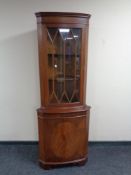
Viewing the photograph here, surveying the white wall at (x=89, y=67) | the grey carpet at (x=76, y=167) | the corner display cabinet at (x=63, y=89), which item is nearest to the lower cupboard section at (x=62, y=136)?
the corner display cabinet at (x=63, y=89)

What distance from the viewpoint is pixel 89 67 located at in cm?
307

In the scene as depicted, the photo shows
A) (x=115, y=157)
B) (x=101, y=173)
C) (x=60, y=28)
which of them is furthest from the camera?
(x=115, y=157)

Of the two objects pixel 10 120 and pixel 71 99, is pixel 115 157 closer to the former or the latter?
pixel 71 99

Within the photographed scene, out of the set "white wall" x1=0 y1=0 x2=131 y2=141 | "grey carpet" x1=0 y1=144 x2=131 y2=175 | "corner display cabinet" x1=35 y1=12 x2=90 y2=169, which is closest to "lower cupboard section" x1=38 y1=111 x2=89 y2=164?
"corner display cabinet" x1=35 y1=12 x2=90 y2=169

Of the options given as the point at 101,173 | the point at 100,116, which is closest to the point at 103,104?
the point at 100,116

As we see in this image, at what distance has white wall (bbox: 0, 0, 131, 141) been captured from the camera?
2920 mm

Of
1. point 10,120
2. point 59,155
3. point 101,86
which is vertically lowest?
point 59,155

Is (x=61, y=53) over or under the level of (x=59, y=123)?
over

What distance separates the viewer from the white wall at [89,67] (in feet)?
9.58

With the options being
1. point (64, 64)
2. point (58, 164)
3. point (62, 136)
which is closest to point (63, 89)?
point (64, 64)

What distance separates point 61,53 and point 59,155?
1.25m

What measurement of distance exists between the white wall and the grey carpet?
0.53ft

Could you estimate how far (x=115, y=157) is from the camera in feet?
9.78

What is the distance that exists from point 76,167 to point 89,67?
4.46 ft
